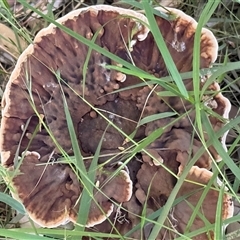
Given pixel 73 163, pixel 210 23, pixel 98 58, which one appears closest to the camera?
pixel 73 163

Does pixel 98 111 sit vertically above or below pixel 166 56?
below

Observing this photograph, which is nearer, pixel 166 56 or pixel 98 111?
pixel 166 56

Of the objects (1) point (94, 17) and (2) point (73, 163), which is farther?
(1) point (94, 17)

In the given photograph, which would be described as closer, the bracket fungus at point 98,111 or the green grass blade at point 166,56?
the green grass blade at point 166,56

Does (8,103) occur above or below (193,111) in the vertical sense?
above

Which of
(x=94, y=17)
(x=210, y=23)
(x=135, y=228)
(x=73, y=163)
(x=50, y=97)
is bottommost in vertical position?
(x=135, y=228)

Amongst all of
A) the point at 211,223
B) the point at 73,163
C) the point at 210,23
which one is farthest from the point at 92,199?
the point at 210,23

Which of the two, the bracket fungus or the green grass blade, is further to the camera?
the bracket fungus

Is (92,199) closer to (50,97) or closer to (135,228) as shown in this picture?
(135,228)
